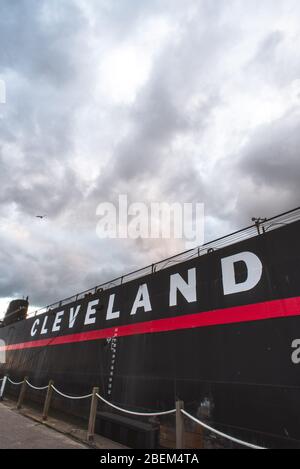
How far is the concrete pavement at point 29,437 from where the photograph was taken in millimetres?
6638

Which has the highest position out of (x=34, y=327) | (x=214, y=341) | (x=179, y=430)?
(x=34, y=327)

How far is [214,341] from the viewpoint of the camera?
21.8 ft

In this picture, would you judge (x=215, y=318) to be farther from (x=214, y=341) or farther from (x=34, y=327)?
(x=34, y=327)

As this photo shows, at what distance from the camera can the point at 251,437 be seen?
5.34 meters

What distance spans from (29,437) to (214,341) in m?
5.21

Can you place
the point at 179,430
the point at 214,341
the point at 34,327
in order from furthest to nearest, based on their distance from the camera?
the point at 34,327 < the point at 214,341 < the point at 179,430

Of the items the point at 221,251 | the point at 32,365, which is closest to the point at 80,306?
the point at 32,365

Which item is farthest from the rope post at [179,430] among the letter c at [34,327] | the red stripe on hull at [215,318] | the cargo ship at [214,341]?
the letter c at [34,327]

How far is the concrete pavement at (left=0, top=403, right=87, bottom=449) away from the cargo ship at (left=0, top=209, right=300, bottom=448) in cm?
176

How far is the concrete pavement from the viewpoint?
664 centimetres

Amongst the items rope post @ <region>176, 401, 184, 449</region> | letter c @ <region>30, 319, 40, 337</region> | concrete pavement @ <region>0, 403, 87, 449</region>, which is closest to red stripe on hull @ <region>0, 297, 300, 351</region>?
rope post @ <region>176, 401, 184, 449</region>

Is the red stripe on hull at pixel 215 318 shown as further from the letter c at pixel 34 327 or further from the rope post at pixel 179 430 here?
the letter c at pixel 34 327

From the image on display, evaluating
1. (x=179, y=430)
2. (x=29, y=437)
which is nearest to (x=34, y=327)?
(x=29, y=437)
